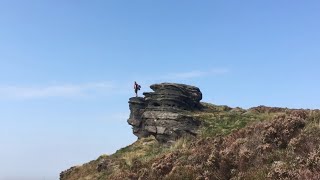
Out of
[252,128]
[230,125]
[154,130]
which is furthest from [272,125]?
[154,130]

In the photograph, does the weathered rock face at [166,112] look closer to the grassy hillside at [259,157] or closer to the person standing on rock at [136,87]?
the person standing on rock at [136,87]

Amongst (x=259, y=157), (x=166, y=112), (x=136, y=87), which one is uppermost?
(x=136, y=87)

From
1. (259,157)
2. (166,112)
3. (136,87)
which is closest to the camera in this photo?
(259,157)

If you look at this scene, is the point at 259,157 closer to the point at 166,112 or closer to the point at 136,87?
the point at 166,112

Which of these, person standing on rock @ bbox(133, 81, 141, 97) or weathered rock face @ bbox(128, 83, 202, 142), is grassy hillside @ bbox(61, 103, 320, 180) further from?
person standing on rock @ bbox(133, 81, 141, 97)

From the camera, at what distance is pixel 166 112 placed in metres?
37.6

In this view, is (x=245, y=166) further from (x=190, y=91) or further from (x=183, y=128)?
(x=190, y=91)

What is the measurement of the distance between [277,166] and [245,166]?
213 centimetres

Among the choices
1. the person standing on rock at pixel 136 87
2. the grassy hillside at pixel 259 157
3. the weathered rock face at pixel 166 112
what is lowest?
the grassy hillside at pixel 259 157

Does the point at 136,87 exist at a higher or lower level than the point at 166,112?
higher

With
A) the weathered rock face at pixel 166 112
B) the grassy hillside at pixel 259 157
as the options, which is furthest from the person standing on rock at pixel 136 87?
the grassy hillside at pixel 259 157

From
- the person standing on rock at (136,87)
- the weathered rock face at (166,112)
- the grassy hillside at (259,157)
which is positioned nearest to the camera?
the grassy hillside at (259,157)

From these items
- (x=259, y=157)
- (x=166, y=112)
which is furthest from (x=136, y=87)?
(x=259, y=157)

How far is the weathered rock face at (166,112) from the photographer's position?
1401 inches
